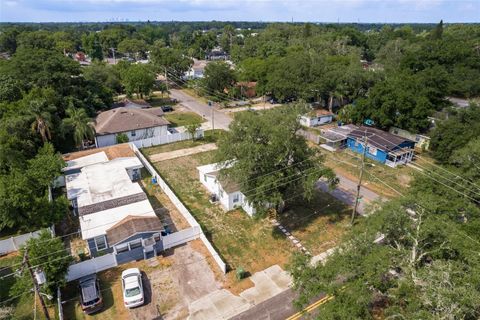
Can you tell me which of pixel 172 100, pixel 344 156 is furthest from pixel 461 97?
pixel 172 100

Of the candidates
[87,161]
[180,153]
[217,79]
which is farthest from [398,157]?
[217,79]

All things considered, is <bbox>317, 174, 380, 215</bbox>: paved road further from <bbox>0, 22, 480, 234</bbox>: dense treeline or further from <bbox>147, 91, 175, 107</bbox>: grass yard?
<bbox>147, 91, 175, 107</bbox>: grass yard

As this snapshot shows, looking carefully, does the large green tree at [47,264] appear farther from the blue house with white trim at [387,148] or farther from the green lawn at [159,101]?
the green lawn at [159,101]

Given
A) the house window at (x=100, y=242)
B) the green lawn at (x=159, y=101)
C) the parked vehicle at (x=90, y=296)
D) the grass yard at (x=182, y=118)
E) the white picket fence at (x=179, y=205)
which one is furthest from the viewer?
the green lawn at (x=159, y=101)

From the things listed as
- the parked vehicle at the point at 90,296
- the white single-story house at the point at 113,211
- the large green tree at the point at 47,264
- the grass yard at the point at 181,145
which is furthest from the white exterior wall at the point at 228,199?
the large green tree at the point at 47,264

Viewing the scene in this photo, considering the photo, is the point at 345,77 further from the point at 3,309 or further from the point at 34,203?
the point at 3,309
